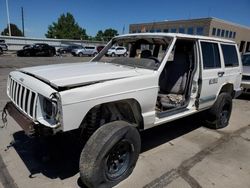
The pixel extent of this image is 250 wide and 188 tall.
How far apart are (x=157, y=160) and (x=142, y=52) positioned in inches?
82.8

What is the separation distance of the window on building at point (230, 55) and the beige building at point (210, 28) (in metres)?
38.6

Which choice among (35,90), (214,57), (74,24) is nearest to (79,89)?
(35,90)

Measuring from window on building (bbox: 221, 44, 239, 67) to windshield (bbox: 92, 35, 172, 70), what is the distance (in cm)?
157

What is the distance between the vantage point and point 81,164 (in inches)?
105

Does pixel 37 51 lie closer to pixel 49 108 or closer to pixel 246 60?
pixel 246 60

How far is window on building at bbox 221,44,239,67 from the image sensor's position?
5.02 metres

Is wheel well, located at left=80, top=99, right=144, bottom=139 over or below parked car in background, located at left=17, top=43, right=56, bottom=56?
over

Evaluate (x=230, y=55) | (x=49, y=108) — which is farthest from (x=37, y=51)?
(x=49, y=108)

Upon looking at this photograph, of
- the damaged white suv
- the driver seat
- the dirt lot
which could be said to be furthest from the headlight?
the driver seat

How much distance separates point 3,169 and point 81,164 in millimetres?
1368

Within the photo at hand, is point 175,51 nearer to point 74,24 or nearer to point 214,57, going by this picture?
point 214,57

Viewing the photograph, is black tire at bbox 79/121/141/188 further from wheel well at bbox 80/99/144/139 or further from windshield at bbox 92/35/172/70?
windshield at bbox 92/35/172/70

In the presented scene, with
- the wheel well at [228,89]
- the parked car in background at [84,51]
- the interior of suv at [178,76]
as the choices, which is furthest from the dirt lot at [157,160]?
the parked car in background at [84,51]

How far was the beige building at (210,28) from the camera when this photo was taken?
45250mm
